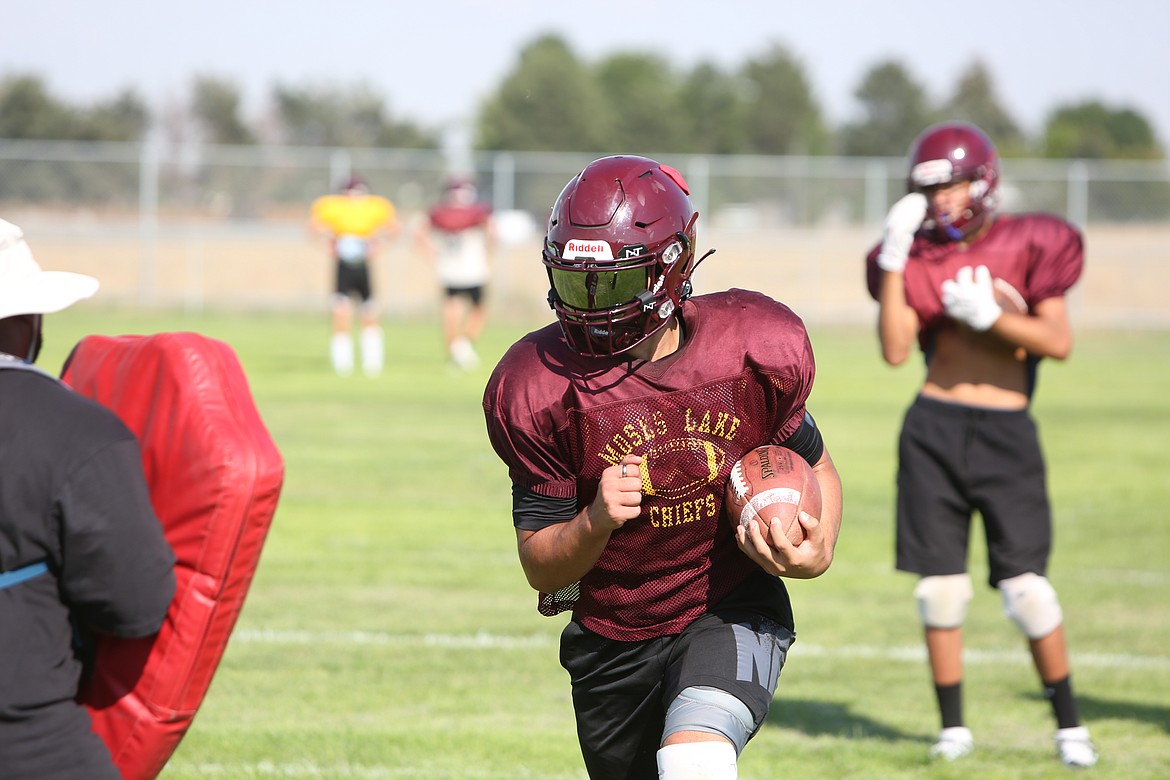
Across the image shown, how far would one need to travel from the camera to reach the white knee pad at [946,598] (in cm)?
516

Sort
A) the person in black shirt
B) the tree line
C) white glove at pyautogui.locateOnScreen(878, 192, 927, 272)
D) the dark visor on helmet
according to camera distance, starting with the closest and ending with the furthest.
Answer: the person in black shirt < the dark visor on helmet < white glove at pyautogui.locateOnScreen(878, 192, 927, 272) < the tree line

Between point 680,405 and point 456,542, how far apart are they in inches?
212

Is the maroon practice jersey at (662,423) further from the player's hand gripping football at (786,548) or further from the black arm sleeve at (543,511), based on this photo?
the player's hand gripping football at (786,548)

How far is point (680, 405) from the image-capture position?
130 inches

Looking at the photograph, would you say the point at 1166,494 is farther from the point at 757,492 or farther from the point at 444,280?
the point at 444,280

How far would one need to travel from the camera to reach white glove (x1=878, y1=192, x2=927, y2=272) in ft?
17.6

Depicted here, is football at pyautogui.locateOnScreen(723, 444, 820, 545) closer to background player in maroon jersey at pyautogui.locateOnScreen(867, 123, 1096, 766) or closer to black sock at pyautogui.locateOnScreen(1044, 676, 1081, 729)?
background player in maroon jersey at pyautogui.locateOnScreen(867, 123, 1096, 766)

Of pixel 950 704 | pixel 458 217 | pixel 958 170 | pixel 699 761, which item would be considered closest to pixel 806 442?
pixel 699 761

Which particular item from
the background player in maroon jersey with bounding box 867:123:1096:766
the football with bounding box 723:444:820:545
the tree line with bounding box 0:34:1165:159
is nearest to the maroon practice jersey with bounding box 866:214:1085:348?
the background player in maroon jersey with bounding box 867:123:1096:766

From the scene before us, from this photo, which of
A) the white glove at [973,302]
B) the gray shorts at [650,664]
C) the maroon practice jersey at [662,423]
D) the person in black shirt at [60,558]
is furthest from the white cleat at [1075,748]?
the person in black shirt at [60,558]

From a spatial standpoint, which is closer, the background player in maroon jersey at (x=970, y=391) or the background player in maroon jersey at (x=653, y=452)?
the background player in maroon jersey at (x=653, y=452)

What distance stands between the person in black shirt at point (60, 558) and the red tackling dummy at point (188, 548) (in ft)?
0.46

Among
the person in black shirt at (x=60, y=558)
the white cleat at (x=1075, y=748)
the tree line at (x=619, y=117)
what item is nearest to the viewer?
the person in black shirt at (x=60, y=558)

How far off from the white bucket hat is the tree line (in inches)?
1140
